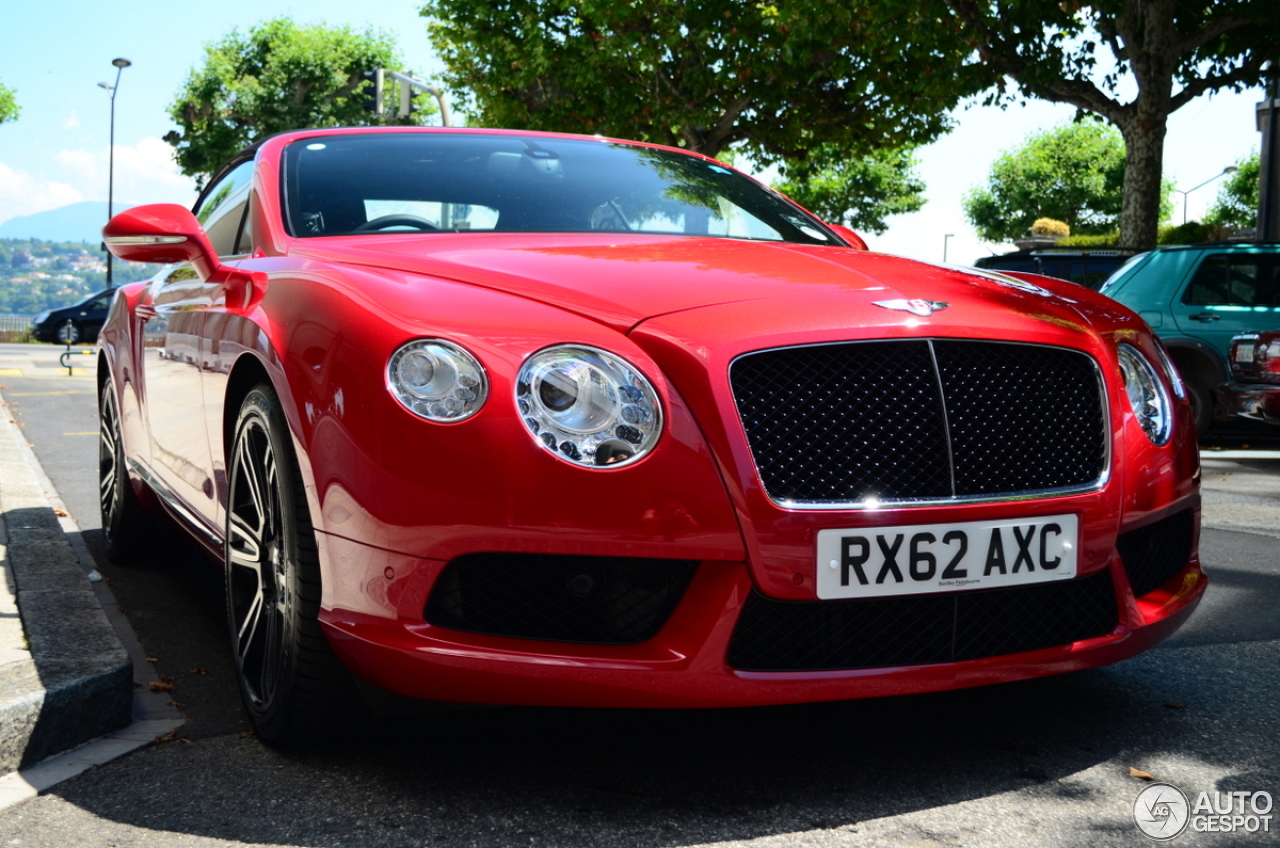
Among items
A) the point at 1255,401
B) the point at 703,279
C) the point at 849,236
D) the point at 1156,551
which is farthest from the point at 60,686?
the point at 1255,401

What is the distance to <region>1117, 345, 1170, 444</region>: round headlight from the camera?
2.93 metres

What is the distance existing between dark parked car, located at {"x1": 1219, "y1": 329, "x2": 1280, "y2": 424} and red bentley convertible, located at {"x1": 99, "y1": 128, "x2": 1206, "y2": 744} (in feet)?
19.5

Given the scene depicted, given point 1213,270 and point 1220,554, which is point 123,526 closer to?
point 1220,554

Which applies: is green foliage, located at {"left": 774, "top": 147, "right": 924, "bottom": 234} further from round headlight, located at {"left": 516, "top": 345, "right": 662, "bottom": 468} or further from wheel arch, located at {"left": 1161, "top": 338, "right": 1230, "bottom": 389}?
round headlight, located at {"left": 516, "top": 345, "right": 662, "bottom": 468}

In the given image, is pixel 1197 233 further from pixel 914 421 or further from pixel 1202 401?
pixel 914 421

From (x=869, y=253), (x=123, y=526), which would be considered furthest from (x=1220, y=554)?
(x=123, y=526)

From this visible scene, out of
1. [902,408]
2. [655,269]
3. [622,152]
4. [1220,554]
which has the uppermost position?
[622,152]

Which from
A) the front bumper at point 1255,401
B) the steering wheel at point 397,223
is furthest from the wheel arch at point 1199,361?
the steering wheel at point 397,223

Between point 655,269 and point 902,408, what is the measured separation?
0.63 metres

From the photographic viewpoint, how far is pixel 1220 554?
18.2 ft

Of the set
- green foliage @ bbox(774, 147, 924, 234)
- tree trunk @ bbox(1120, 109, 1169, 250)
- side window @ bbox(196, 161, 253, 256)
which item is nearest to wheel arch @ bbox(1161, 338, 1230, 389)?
tree trunk @ bbox(1120, 109, 1169, 250)

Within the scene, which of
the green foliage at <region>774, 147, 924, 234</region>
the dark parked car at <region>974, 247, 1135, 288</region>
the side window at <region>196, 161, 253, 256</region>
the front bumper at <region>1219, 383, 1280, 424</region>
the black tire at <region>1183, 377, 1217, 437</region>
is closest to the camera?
the side window at <region>196, 161, 253, 256</region>

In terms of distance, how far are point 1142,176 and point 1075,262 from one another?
2.57 meters

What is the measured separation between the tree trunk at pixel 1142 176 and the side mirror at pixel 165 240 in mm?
13380
